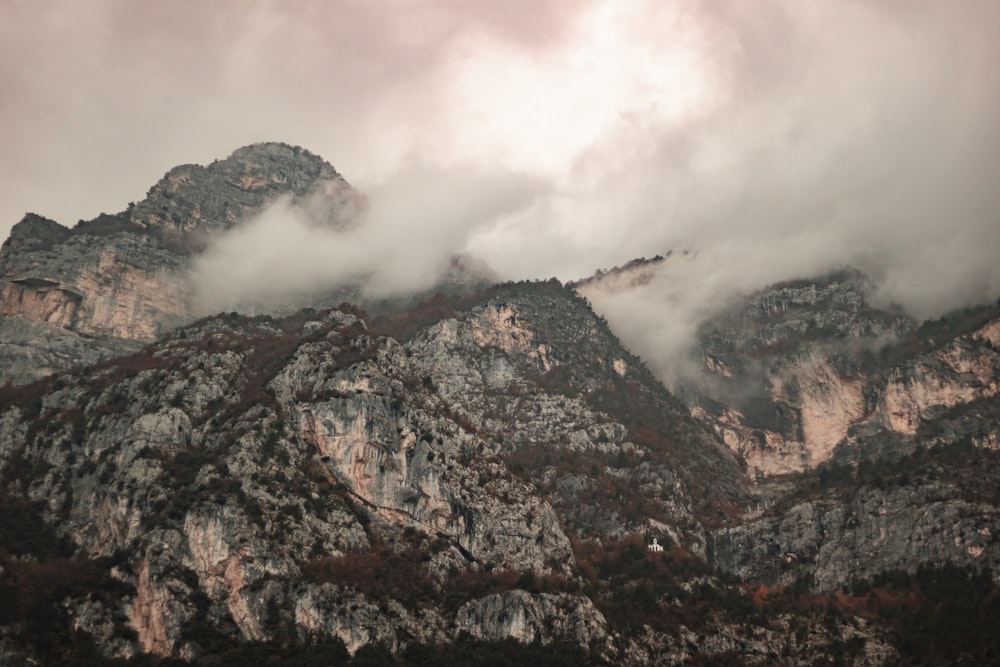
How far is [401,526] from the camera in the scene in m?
143

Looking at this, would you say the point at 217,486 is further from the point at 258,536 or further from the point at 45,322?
the point at 45,322

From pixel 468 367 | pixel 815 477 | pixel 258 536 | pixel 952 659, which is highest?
pixel 468 367

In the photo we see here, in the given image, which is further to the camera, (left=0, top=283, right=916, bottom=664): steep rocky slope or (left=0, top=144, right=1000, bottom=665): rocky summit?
(left=0, top=144, right=1000, bottom=665): rocky summit

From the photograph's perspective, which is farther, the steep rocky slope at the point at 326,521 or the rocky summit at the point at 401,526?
the rocky summit at the point at 401,526

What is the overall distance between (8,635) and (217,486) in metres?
32.8

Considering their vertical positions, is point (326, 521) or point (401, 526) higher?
point (401, 526)

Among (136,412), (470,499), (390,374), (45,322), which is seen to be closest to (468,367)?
(390,374)

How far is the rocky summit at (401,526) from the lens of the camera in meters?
121

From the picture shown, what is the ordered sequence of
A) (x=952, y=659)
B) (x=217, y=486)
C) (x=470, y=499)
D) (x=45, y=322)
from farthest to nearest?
(x=45, y=322) → (x=470, y=499) → (x=217, y=486) → (x=952, y=659)

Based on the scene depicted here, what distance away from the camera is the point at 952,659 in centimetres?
12362

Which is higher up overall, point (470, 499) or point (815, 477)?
point (815, 477)

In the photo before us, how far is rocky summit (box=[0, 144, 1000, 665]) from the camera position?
121188mm

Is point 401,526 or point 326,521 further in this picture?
point 401,526

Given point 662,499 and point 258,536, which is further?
point 662,499
